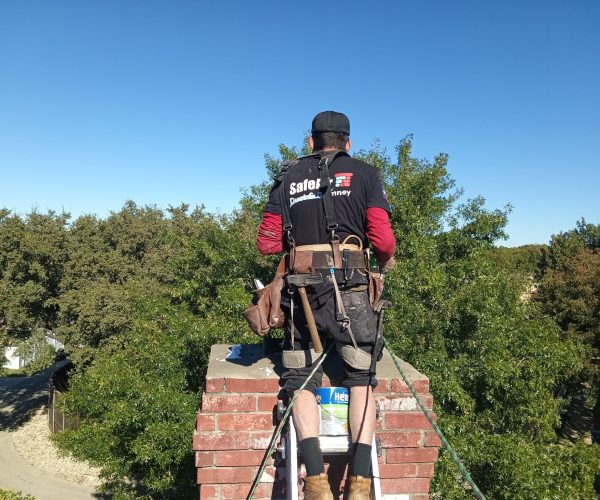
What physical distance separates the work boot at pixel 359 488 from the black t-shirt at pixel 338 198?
50.3 inches

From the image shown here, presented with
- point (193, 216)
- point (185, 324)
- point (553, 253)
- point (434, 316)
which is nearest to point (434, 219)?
point (434, 316)

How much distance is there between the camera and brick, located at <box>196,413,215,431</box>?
110 inches

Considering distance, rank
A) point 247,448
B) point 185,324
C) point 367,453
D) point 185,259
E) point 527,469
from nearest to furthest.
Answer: point 367,453 → point 247,448 → point 527,469 → point 185,324 → point 185,259

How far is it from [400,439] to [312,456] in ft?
2.37

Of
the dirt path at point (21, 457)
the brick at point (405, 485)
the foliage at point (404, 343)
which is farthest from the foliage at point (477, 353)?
the dirt path at point (21, 457)

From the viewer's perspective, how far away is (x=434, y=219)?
47.9 ft

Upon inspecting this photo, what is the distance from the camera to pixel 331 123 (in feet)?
9.46

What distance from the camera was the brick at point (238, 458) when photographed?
281 cm

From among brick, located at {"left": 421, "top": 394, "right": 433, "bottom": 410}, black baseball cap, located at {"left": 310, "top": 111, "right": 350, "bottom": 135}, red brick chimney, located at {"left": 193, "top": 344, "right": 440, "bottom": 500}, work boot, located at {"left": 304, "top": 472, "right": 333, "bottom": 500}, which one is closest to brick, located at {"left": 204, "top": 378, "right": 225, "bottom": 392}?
red brick chimney, located at {"left": 193, "top": 344, "right": 440, "bottom": 500}

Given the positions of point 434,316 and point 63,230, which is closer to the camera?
point 434,316

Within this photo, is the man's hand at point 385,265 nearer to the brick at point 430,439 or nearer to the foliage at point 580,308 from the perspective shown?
the brick at point 430,439

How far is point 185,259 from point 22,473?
36.7 ft

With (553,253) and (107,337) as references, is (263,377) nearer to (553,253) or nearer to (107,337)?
(107,337)

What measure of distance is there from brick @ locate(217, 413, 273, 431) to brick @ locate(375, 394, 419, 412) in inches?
27.0
